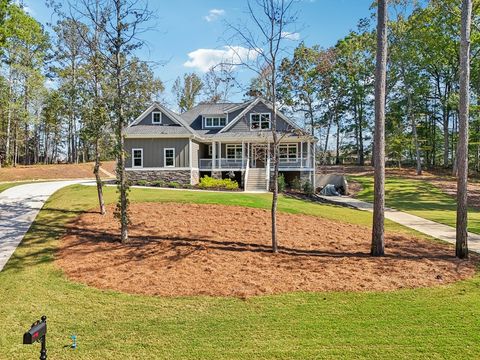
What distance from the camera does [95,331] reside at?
4.87 meters

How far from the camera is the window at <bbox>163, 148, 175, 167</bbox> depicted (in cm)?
2331

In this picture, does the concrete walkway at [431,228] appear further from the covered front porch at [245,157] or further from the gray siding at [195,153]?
the gray siding at [195,153]

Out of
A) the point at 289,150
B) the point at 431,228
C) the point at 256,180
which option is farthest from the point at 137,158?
the point at 431,228

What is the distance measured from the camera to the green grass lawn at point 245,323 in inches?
169

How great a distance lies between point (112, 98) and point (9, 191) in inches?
447

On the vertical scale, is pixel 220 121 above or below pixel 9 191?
above

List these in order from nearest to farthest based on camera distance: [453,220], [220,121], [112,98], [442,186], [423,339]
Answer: [423,339] < [112,98] < [453,220] < [442,186] < [220,121]

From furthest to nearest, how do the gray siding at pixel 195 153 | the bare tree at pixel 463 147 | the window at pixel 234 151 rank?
the window at pixel 234 151 < the gray siding at pixel 195 153 < the bare tree at pixel 463 147

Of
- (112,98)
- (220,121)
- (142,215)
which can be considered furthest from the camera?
(220,121)

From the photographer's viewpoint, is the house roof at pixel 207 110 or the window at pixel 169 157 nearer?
the window at pixel 169 157

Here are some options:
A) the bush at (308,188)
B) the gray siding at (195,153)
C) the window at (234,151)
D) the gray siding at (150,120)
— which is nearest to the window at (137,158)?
the gray siding at (150,120)

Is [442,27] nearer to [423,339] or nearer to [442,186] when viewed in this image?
[442,186]

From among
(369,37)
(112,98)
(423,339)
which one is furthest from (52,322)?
(369,37)

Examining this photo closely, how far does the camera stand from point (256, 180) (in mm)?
23578
